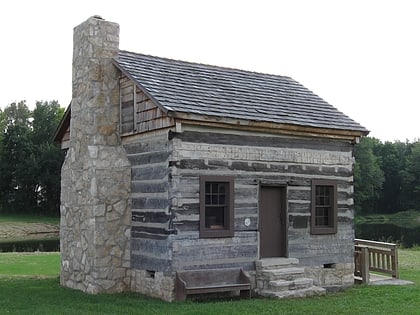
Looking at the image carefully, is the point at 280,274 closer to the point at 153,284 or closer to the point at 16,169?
the point at 153,284

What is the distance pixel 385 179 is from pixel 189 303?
7518cm

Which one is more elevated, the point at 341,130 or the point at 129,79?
the point at 129,79

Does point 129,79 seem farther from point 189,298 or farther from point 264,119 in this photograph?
point 189,298

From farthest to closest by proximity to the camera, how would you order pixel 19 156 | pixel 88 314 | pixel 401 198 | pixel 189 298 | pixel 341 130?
pixel 401 198 < pixel 19 156 < pixel 341 130 < pixel 189 298 < pixel 88 314

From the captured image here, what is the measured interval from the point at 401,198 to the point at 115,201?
239 feet

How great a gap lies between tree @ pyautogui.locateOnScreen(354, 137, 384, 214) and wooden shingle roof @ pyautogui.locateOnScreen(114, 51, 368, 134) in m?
59.5

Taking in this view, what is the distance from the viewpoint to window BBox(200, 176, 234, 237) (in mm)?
14523

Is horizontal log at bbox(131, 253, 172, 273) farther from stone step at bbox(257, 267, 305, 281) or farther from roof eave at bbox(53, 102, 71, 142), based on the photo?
roof eave at bbox(53, 102, 71, 142)

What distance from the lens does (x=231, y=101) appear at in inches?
621

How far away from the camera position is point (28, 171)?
193 feet

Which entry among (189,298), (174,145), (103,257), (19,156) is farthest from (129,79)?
(19,156)

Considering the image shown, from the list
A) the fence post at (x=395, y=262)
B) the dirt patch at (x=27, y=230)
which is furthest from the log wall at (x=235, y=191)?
the dirt patch at (x=27, y=230)

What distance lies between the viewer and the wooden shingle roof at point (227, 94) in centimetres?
1473

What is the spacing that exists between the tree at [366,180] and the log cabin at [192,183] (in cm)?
6078
